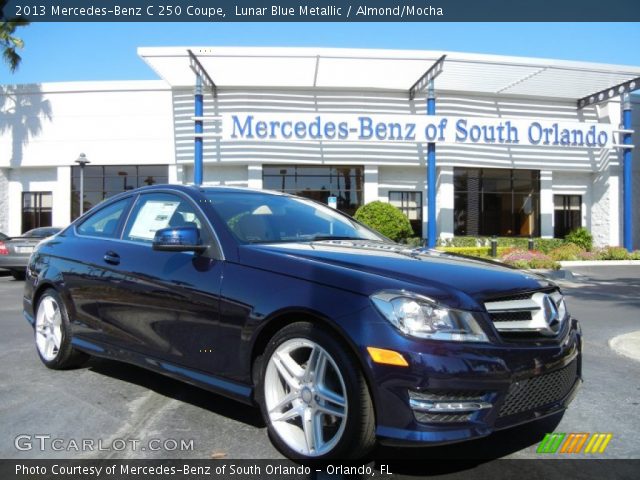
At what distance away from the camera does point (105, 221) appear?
4543mm

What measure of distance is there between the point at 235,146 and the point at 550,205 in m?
14.6

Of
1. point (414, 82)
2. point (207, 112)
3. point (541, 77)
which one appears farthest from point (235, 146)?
point (541, 77)

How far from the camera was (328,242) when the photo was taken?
366cm

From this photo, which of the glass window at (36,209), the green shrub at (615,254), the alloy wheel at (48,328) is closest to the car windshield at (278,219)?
the alloy wheel at (48,328)

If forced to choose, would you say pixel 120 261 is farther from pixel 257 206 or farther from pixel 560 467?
pixel 560 467

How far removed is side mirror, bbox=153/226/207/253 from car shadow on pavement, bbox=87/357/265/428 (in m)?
1.17

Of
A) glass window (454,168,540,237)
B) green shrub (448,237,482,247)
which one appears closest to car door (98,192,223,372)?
green shrub (448,237,482,247)

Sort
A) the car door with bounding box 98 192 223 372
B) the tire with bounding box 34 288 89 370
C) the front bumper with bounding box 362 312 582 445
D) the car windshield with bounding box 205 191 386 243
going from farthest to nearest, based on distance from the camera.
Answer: the tire with bounding box 34 288 89 370 → the car windshield with bounding box 205 191 386 243 → the car door with bounding box 98 192 223 372 → the front bumper with bounding box 362 312 582 445

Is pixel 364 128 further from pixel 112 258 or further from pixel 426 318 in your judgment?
pixel 426 318

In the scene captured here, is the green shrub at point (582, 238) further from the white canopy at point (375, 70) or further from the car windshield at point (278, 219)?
the car windshield at point (278, 219)

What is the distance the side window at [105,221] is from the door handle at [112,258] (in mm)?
225

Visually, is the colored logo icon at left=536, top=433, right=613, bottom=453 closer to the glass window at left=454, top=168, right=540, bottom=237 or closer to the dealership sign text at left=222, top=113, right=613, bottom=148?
the dealership sign text at left=222, top=113, right=613, bottom=148

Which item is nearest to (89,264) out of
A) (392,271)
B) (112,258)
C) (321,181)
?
(112,258)

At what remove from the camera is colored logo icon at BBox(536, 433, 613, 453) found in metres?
3.15
